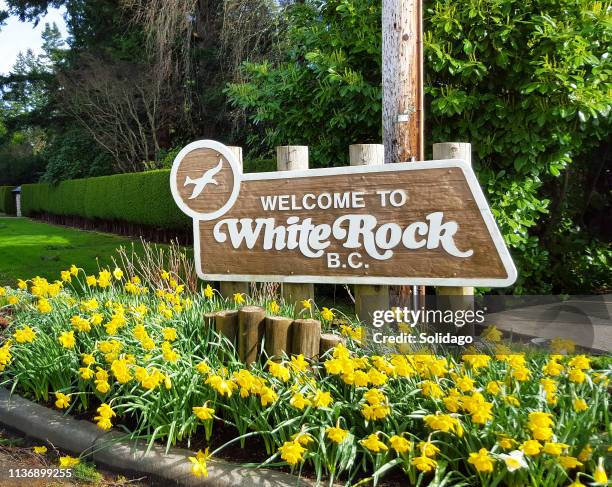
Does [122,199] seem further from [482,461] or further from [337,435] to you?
[482,461]

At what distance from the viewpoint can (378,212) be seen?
3.47 m

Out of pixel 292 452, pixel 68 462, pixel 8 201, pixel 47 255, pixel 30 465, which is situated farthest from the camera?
pixel 8 201

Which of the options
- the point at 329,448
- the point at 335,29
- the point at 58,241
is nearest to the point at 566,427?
the point at 329,448

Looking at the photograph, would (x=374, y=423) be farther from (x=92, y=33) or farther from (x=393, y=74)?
(x=92, y=33)

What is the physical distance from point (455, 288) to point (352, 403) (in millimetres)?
1077

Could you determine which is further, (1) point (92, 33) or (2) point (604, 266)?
(1) point (92, 33)

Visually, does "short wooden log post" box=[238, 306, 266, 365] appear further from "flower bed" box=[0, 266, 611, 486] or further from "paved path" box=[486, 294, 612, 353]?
"paved path" box=[486, 294, 612, 353]

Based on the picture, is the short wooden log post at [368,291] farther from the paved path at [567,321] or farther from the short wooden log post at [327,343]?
the paved path at [567,321]

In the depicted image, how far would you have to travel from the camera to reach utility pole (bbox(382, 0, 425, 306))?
3.79 m

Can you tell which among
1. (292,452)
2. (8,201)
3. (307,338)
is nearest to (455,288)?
(307,338)

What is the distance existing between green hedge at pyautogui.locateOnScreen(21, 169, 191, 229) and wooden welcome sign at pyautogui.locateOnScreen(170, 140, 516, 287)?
7741mm

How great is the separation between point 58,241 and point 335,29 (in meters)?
11.5

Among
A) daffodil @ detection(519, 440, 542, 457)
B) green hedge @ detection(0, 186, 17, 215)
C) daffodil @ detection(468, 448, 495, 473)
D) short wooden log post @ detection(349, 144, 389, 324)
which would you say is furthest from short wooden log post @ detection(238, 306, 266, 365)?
green hedge @ detection(0, 186, 17, 215)

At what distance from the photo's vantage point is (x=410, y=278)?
3.40m
